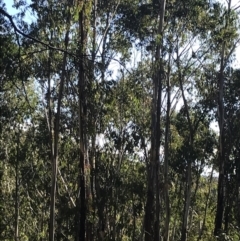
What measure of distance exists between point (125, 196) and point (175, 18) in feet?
24.5

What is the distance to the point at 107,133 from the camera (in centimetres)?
1831

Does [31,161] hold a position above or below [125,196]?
above

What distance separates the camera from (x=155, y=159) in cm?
1783

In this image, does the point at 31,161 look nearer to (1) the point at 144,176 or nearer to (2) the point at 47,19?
(1) the point at 144,176

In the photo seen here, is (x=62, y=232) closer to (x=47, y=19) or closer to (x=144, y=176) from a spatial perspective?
(x=144, y=176)

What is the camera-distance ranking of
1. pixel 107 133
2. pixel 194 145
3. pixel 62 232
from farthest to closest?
pixel 194 145 → pixel 62 232 → pixel 107 133

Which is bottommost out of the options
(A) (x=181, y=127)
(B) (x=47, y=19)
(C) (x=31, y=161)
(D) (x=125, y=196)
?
(D) (x=125, y=196)

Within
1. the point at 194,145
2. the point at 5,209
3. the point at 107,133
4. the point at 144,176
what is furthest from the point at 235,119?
the point at 5,209

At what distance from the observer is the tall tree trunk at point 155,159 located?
17.1 meters

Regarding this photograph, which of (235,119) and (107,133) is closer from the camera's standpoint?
(107,133)

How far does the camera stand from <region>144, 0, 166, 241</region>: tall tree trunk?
17.1 meters

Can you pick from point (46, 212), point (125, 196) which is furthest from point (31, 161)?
point (125, 196)

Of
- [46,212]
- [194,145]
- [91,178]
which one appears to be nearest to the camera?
[91,178]

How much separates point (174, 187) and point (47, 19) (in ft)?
45.9
